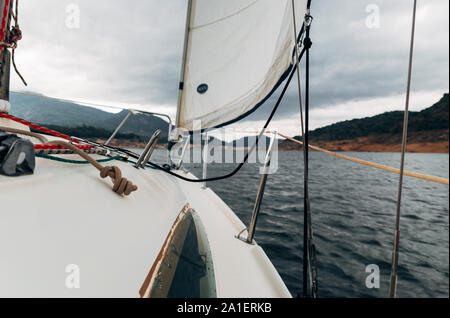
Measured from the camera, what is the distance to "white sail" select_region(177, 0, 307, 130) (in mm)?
1950

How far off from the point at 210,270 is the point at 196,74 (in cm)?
213

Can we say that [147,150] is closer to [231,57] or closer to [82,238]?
[82,238]

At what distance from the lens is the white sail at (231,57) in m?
1.95

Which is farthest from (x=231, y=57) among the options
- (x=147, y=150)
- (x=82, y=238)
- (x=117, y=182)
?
(x=82, y=238)

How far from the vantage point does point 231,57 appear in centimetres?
226

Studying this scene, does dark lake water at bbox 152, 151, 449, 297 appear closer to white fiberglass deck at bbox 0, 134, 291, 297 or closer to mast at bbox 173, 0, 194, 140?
white fiberglass deck at bbox 0, 134, 291, 297

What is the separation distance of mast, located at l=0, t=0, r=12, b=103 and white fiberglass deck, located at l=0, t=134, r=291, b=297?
58 centimetres

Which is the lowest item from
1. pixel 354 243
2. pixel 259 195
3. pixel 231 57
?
pixel 354 243

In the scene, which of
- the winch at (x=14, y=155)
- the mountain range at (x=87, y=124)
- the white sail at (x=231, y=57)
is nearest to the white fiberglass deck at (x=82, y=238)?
the winch at (x=14, y=155)

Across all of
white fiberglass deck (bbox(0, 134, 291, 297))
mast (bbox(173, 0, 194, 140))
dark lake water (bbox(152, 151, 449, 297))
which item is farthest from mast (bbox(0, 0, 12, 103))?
dark lake water (bbox(152, 151, 449, 297))

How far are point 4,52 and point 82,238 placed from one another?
1.30m

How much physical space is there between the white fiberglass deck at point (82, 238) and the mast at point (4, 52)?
1.91ft
